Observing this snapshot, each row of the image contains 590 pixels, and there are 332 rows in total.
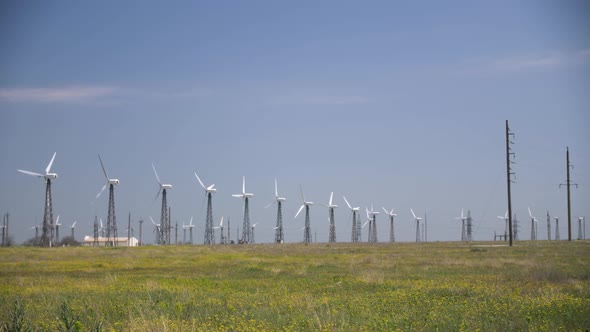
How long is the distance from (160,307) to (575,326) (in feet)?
35.8

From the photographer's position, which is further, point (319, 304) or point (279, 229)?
point (279, 229)

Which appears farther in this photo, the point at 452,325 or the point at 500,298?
the point at 500,298

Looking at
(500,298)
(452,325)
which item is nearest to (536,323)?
(452,325)

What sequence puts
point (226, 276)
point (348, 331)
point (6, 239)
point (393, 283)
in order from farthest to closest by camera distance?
point (6, 239) → point (226, 276) → point (393, 283) → point (348, 331)

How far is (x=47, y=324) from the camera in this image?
55.3 ft

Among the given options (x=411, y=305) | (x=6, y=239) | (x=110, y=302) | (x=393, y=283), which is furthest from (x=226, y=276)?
(x=6, y=239)

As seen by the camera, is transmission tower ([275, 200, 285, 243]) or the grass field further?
transmission tower ([275, 200, 285, 243])

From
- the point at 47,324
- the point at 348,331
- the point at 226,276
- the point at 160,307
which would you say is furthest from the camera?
the point at 226,276

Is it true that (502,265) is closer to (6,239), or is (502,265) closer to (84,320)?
(84,320)

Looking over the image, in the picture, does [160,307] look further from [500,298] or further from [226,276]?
[226,276]

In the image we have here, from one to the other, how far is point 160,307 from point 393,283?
36.2 ft

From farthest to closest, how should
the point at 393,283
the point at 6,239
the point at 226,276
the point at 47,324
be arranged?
the point at 6,239 → the point at 226,276 → the point at 393,283 → the point at 47,324

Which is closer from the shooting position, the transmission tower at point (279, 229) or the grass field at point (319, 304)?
the grass field at point (319, 304)

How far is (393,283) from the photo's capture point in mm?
27406
